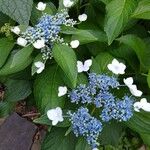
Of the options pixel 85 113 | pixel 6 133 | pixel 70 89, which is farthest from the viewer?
pixel 6 133

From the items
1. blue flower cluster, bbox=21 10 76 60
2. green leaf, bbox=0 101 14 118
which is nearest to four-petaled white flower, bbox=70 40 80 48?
→ blue flower cluster, bbox=21 10 76 60

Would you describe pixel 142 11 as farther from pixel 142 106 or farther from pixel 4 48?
pixel 4 48

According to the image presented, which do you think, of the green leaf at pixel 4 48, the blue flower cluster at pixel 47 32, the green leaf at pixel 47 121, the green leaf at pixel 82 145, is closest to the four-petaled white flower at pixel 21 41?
the blue flower cluster at pixel 47 32

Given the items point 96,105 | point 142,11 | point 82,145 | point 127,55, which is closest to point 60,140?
point 82,145

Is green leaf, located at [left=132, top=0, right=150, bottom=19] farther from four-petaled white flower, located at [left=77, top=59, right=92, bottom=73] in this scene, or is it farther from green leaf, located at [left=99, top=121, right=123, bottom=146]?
green leaf, located at [left=99, top=121, right=123, bottom=146]

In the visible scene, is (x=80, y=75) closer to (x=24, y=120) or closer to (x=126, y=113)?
(x=126, y=113)

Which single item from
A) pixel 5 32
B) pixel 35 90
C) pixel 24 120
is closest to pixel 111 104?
pixel 35 90
